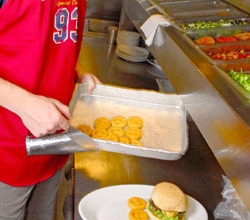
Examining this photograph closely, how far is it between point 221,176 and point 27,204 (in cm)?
69

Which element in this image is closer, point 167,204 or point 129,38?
point 167,204

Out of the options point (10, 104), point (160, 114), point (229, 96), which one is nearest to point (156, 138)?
point (160, 114)

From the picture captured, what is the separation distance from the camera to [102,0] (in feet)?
11.7

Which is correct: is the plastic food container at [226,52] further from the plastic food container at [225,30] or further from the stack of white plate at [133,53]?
the stack of white plate at [133,53]

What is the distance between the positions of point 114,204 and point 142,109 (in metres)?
0.40

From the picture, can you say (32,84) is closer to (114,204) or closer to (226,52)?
(114,204)

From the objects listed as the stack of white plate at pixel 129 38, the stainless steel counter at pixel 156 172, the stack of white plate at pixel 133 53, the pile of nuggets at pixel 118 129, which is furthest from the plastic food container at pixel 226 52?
the stack of white plate at pixel 129 38

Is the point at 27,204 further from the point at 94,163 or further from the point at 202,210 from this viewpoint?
the point at 202,210

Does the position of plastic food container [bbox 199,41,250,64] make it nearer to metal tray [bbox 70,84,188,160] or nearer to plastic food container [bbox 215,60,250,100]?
plastic food container [bbox 215,60,250,100]

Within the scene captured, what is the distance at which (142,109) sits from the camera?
1.44 metres

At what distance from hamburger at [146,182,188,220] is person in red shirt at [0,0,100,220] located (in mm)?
315

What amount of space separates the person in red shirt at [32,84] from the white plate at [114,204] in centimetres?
23

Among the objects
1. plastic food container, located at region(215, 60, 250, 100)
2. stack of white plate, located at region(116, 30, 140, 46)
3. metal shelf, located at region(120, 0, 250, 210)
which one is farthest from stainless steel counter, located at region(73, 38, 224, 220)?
stack of white plate, located at region(116, 30, 140, 46)

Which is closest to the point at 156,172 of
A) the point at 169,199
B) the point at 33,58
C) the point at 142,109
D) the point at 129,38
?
the point at 142,109
